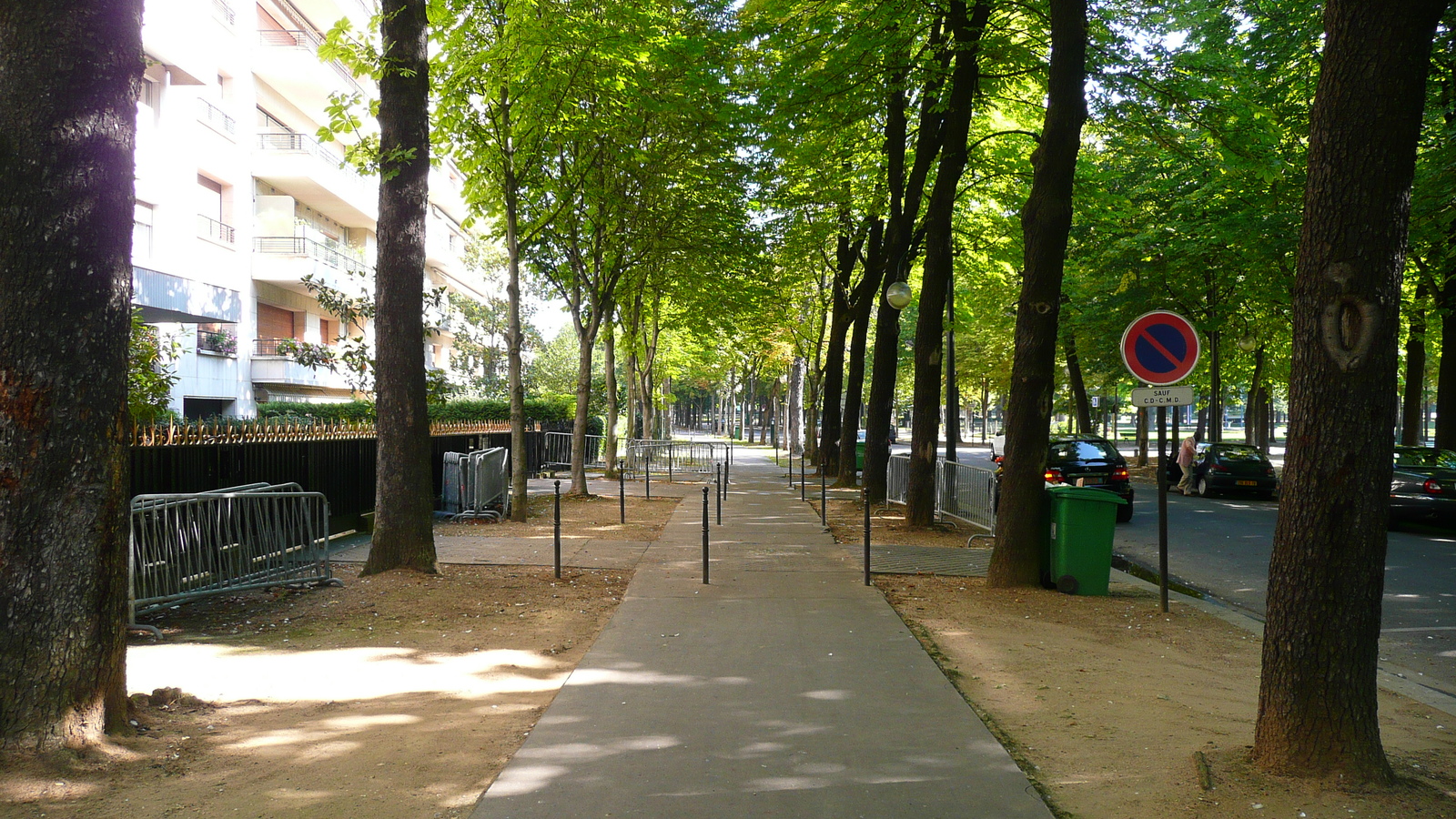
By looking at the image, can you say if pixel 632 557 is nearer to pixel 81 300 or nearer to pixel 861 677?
pixel 861 677

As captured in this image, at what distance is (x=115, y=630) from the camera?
466 centimetres

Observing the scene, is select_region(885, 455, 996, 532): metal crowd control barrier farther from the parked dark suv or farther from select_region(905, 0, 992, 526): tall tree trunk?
the parked dark suv

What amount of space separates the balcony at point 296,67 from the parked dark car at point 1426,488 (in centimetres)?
2949

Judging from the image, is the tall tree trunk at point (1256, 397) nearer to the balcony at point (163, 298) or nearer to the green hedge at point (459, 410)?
the green hedge at point (459, 410)

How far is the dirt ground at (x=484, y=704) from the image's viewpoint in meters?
4.16

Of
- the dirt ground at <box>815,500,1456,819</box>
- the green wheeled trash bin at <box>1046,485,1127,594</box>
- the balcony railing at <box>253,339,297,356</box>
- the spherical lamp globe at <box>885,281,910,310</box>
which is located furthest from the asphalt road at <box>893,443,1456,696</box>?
the balcony railing at <box>253,339,297,356</box>

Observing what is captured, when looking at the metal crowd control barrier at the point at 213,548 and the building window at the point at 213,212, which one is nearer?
the metal crowd control barrier at the point at 213,548

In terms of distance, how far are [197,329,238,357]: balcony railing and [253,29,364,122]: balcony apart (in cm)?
808

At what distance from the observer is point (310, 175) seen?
29.7m

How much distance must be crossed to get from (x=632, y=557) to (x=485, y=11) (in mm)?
9400

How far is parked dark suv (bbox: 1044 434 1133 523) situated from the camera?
17781 millimetres

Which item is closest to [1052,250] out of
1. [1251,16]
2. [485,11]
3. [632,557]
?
[632,557]

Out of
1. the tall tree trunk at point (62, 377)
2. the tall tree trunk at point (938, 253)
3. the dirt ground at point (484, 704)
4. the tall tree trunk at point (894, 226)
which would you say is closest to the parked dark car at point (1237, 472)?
the tall tree trunk at point (894, 226)

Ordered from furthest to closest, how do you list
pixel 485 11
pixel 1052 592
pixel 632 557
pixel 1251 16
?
1. pixel 1251 16
2. pixel 485 11
3. pixel 632 557
4. pixel 1052 592
